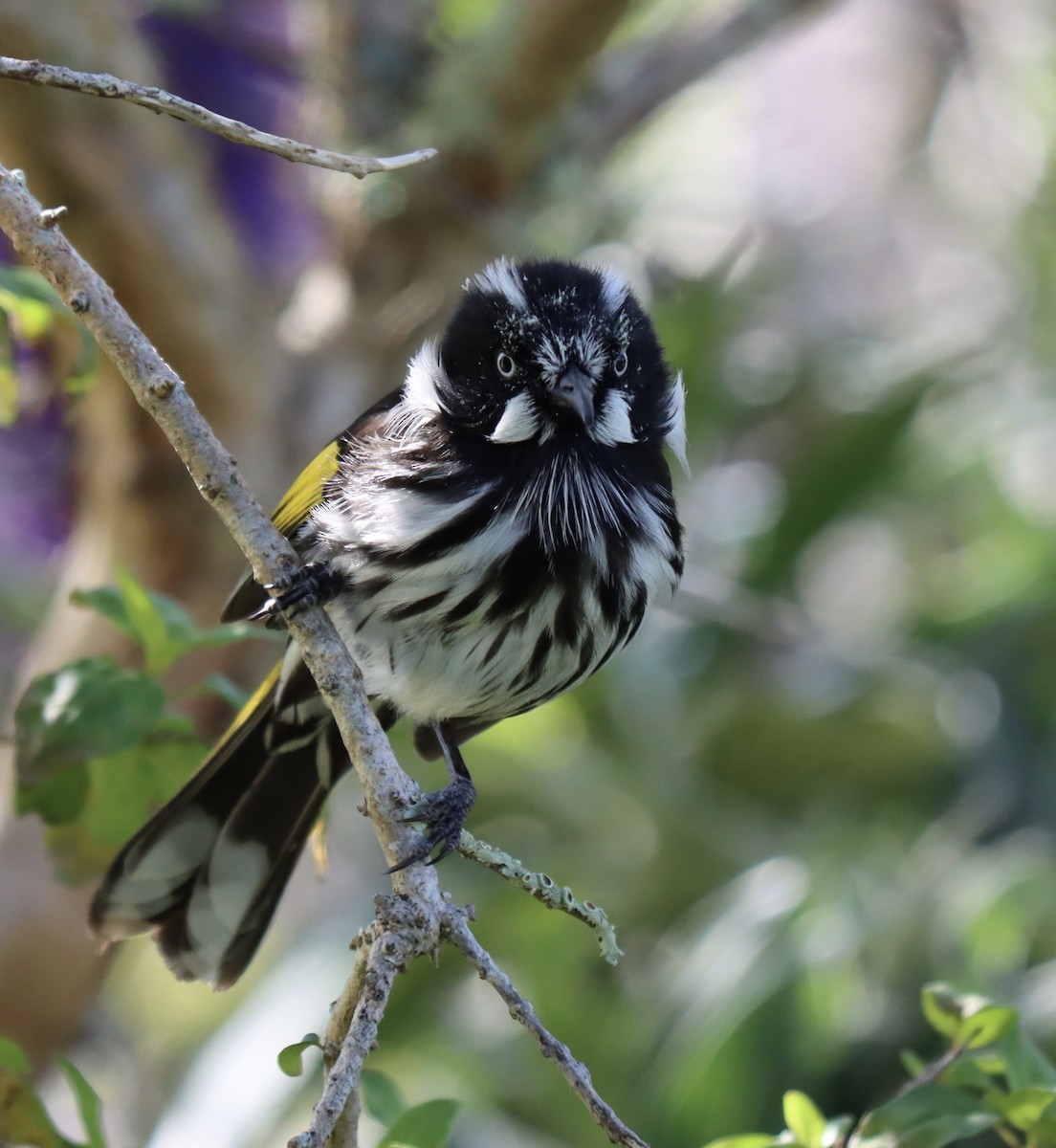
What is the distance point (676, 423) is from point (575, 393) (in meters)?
0.38

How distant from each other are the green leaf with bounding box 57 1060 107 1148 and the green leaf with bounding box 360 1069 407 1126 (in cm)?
31

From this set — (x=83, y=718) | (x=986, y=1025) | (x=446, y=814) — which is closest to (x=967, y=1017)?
(x=986, y=1025)

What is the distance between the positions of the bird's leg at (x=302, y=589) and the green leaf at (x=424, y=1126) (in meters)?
0.62

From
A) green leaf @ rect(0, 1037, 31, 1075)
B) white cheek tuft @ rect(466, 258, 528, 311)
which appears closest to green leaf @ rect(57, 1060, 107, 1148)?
green leaf @ rect(0, 1037, 31, 1075)

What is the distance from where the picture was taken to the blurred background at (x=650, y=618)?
123 inches

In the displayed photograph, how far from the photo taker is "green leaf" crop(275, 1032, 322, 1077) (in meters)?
1.50

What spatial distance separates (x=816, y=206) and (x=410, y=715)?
170 inches

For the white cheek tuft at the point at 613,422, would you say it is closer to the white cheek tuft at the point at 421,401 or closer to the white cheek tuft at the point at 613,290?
the white cheek tuft at the point at 613,290

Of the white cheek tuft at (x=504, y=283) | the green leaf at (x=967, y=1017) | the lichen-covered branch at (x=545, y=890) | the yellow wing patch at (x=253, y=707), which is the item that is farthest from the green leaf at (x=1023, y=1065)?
the yellow wing patch at (x=253, y=707)

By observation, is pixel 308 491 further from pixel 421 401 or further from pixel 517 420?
pixel 517 420

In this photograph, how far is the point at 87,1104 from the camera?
5.74ft

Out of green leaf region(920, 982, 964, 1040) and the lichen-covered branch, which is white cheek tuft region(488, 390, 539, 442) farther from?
green leaf region(920, 982, 964, 1040)

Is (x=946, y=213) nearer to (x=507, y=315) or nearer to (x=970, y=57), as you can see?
(x=970, y=57)

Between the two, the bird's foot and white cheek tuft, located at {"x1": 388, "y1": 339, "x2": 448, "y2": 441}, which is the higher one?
white cheek tuft, located at {"x1": 388, "y1": 339, "x2": 448, "y2": 441}
